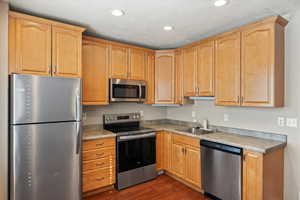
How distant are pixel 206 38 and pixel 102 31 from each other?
1739 mm

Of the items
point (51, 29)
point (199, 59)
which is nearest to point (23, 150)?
point (51, 29)

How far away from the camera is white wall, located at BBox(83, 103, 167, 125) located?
10.4 feet

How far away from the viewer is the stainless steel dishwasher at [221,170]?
7.22 feet

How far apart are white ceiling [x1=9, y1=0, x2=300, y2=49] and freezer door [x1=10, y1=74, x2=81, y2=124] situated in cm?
84

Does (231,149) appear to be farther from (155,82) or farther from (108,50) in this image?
(108,50)

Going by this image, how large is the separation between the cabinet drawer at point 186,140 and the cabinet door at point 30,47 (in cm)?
222

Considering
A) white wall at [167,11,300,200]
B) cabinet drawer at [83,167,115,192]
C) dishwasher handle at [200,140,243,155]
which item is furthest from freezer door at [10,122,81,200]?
white wall at [167,11,300,200]

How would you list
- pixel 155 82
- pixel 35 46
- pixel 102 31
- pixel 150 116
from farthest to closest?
pixel 150 116
pixel 155 82
pixel 102 31
pixel 35 46

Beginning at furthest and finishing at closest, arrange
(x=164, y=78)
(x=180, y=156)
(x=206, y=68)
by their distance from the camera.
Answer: (x=164, y=78) < (x=180, y=156) < (x=206, y=68)

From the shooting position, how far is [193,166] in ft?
9.20

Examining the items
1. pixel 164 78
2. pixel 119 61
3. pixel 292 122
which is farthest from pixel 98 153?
pixel 292 122

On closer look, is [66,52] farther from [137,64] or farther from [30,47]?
[137,64]

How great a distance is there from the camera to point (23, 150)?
193 cm

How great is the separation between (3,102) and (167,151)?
8.43ft
